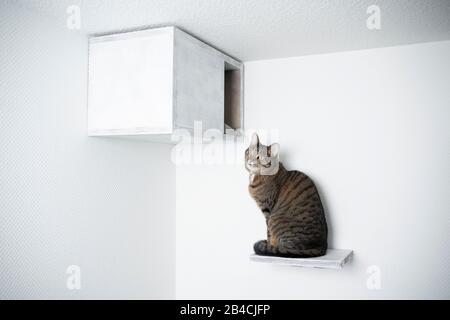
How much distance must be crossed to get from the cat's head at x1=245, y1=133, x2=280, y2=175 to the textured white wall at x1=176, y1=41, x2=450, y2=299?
0.30 meters

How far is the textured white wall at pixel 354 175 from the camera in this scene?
7.17 ft

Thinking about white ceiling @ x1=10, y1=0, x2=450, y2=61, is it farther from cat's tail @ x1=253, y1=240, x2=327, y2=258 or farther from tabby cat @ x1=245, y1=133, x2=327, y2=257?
cat's tail @ x1=253, y1=240, x2=327, y2=258

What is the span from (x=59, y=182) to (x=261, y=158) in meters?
0.93

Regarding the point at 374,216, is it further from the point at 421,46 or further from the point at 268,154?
the point at 421,46

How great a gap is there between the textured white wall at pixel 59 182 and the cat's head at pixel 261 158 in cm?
64

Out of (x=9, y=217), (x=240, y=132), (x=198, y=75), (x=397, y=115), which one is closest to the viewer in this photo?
(x=9, y=217)

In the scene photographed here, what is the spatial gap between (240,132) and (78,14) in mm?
1086

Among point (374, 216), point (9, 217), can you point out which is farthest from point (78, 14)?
point (374, 216)

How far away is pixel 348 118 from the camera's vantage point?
2.36 meters

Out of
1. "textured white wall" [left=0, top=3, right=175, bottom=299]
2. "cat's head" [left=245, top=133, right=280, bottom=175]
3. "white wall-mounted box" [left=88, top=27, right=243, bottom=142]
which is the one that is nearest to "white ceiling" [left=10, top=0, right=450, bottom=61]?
"white wall-mounted box" [left=88, top=27, right=243, bottom=142]

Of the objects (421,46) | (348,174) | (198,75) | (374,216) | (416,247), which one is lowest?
(416,247)

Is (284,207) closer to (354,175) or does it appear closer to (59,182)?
(354,175)

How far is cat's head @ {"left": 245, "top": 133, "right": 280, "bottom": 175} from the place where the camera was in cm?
218

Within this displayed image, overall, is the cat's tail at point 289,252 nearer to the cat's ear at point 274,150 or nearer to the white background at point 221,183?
the white background at point 221,183
